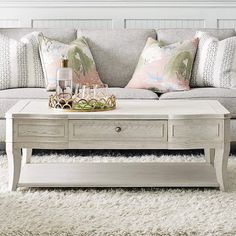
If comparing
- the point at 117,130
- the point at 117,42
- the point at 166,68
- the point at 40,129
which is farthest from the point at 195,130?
the point at 117,42

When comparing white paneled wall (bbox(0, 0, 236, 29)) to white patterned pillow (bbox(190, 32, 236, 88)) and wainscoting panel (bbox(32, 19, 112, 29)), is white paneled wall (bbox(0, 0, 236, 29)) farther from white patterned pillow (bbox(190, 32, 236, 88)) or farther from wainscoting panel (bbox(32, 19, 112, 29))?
white patterned pillow (bbox(190, 32, 236, 88))

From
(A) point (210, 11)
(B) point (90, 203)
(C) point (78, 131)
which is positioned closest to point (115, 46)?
(A) point (210, 11)

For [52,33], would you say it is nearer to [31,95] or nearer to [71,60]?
[71,60]

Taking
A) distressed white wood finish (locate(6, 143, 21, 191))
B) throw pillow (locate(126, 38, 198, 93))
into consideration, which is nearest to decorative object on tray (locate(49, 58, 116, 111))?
distressed white wood finish (locate(6, 143, 21, 191))

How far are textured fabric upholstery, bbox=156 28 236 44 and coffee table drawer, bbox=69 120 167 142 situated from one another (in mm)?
1520

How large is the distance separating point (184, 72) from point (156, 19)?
41.7 inches

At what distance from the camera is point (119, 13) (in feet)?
17.7

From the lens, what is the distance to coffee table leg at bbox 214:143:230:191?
3.34 metres

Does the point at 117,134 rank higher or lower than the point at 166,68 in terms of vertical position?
lower

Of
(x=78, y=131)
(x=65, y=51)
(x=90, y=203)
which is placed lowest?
(x=90, y=203)

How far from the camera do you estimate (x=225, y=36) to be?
4.75 m

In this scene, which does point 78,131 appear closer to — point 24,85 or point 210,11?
point 24,85

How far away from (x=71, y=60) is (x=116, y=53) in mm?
374

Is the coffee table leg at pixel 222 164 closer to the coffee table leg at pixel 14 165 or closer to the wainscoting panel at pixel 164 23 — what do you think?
the coffee table leg at pixel 14 165
